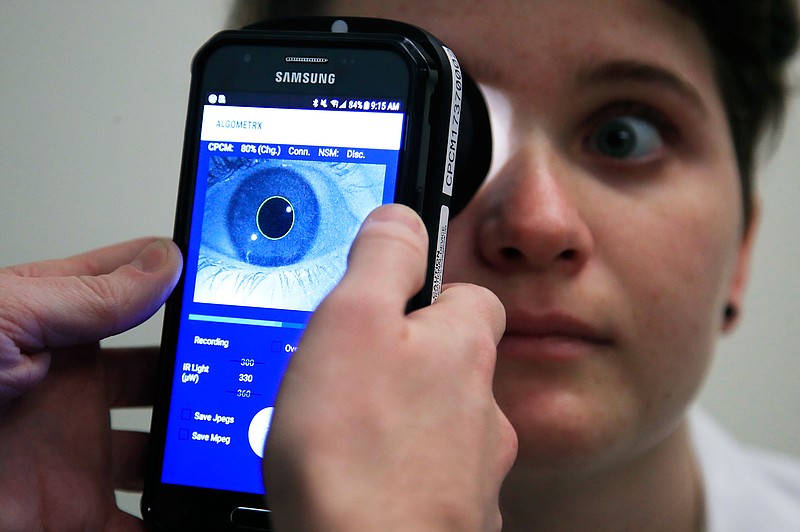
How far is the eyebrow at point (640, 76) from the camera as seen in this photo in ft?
2.18

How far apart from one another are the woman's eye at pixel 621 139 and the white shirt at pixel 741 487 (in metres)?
0.52

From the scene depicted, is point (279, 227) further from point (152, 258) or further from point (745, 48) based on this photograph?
point (745, 48)

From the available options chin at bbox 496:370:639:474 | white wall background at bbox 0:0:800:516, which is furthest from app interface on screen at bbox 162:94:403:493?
white wall background at bbox 0:0:800:516

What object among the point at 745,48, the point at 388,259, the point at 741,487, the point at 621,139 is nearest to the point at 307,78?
the point at 388,259

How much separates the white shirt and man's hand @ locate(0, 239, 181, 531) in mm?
753

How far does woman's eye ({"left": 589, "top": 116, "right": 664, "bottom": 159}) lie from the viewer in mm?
708

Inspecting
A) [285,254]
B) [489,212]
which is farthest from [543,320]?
[285,254]

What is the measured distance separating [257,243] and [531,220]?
0.22 metres

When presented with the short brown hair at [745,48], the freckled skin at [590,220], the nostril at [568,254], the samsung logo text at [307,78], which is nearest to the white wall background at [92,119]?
the short brown hair at [745,48]

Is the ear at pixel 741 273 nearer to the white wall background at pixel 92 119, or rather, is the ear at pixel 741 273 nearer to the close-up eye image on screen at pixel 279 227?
the close-up eye image on screen at pixel 279 227

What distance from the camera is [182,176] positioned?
566mm

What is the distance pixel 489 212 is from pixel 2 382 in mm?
398

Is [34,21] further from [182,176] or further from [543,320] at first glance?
[543,320]

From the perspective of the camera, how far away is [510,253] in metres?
0.62
